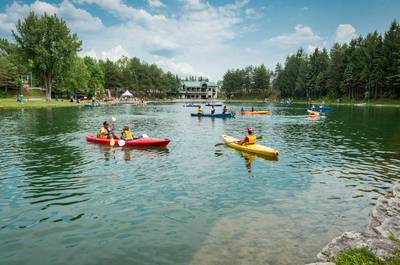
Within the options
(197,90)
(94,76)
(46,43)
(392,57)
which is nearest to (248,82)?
(197,90)

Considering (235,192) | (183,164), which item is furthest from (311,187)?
(183,164)

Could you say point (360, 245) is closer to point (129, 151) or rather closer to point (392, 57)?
point (129, 151)

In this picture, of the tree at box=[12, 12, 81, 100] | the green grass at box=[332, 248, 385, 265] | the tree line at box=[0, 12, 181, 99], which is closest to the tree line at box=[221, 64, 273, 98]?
the tree line at box=[0, 12, 181, 99]

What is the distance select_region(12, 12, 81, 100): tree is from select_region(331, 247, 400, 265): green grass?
72684mm

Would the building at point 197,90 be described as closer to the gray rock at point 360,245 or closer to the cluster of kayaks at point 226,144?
the cluster of kayaks at point 226,144

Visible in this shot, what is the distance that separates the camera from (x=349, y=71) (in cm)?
9038

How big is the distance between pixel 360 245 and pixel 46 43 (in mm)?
76166

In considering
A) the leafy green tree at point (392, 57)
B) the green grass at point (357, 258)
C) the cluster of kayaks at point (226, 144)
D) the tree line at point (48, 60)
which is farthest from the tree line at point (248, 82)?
the green grass at point (357, 258)

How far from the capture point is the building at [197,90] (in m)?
170

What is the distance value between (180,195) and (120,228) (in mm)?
3198

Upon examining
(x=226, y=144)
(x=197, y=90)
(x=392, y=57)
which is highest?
(x=392, y=57)

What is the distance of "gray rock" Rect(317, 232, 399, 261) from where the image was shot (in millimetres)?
6430

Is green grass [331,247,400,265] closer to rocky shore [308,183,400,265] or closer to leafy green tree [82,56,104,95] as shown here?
rocky shore [308,183,400,265]

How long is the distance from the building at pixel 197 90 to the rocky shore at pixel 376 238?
162 metres
